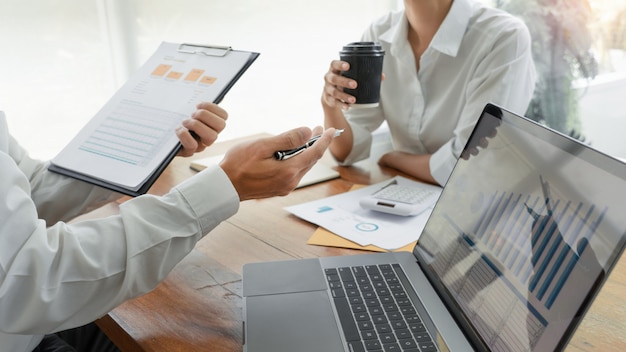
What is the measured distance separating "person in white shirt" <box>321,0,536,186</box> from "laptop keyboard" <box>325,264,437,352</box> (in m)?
0.51

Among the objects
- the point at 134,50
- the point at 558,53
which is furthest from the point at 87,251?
the point at 558,53

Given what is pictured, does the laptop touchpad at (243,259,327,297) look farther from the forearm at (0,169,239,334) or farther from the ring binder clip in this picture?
the ring binder clip

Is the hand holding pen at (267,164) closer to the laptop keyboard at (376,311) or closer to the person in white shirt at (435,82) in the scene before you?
the laptop keyboard at (376,311)

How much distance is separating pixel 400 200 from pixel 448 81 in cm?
54

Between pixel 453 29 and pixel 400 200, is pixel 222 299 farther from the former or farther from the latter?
pixel 453 29

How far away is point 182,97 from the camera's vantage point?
1.03 metres

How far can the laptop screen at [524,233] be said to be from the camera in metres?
0.49

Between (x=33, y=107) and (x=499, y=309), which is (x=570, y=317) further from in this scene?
(x=33, y=107)

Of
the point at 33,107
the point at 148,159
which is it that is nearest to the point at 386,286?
the point at 148,159

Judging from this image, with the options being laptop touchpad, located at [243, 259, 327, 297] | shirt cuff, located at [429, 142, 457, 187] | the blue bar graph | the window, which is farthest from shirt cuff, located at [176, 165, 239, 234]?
the window

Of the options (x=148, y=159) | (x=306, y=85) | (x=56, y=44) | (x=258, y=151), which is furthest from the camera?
(x=306, y=85)

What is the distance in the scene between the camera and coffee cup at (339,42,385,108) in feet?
3.69

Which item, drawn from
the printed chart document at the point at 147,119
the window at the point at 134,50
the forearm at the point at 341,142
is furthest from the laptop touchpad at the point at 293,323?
the window at the point at 134,50

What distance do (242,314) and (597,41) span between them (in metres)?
2.05
